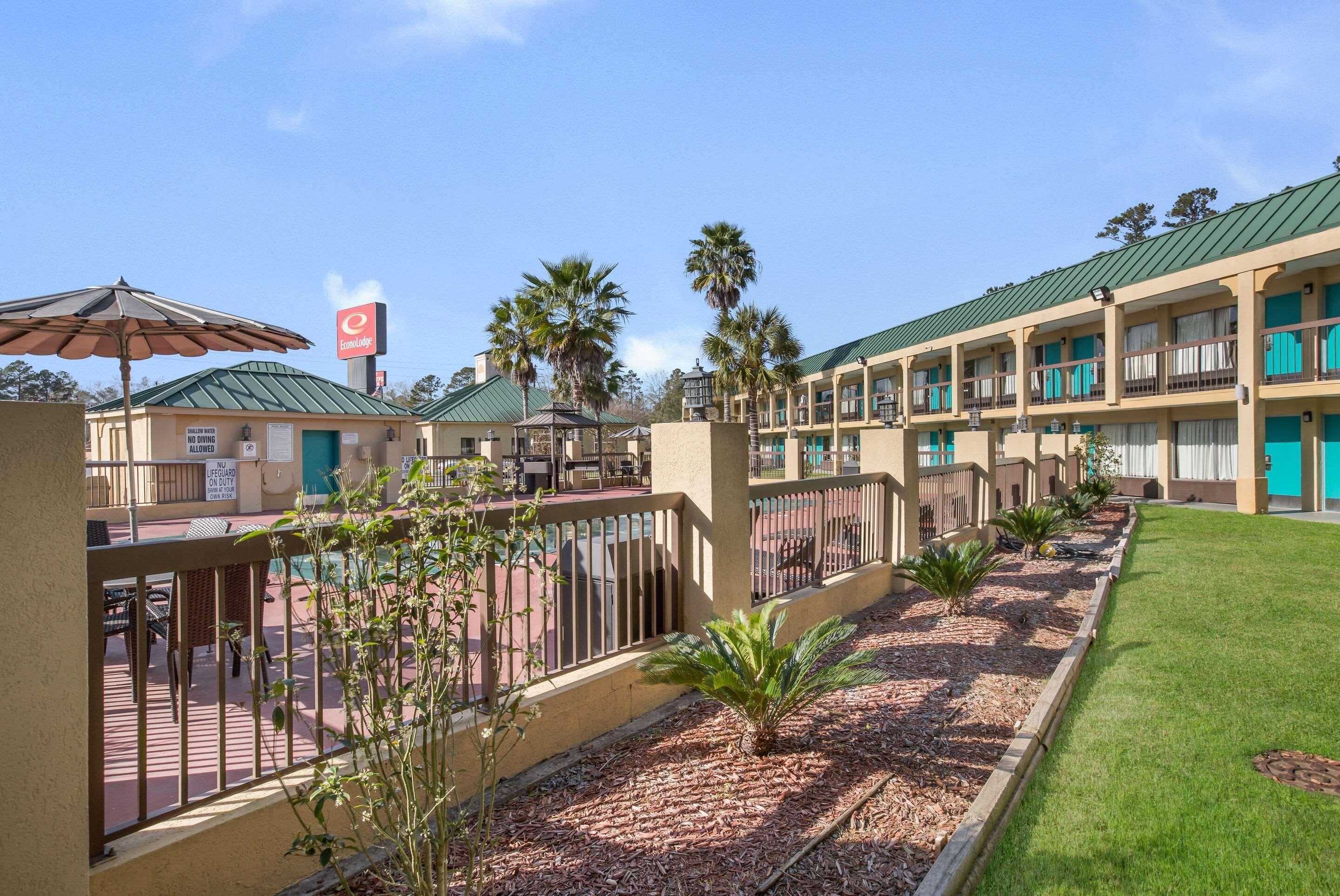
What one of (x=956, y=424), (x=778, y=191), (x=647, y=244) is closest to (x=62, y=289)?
(x=778, y=191)

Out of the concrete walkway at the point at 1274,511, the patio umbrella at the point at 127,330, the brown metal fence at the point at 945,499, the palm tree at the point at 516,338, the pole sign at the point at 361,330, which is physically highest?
the pole sign at the point at 361,330

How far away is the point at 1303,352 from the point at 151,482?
28.1 metres

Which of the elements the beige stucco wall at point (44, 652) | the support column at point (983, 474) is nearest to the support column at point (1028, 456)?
the support column at point (983, 474)

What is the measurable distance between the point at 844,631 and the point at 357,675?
3024mm

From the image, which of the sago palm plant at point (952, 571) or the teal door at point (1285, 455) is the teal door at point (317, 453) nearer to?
the sago palm plant at point (952, 571)

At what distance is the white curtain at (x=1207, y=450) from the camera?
1872 centimetres

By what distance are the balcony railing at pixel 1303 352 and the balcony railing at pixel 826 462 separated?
11.1 m

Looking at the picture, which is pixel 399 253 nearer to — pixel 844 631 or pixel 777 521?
pixel 777 521

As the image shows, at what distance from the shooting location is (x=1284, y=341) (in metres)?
16.8

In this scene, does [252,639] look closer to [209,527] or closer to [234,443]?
[209,527]

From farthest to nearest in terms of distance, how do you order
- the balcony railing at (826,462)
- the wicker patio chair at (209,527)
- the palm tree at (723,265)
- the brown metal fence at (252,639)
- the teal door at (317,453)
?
1. the palm tree at (723,265)
2. the balcony railing at (826,462)
3. the teal door at (317,453)
4. the wicker patio chair at (209,527)
5. the brown metal fence at (252,639)

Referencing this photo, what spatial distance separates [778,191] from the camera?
15.7 metres

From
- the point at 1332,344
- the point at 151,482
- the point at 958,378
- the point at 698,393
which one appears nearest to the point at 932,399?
the point at 958,378

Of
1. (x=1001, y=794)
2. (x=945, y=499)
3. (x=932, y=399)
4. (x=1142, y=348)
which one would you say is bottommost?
(x=1001, y=794)
